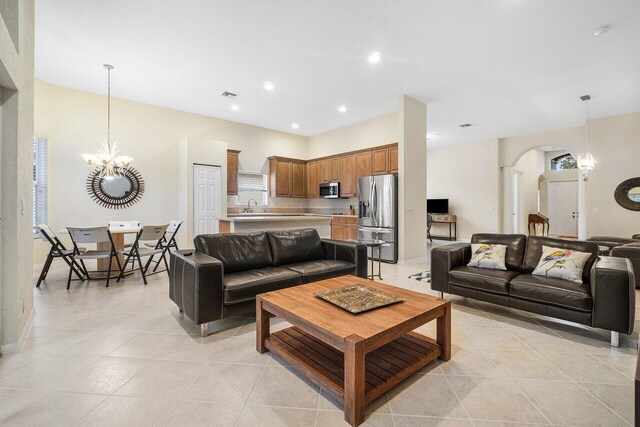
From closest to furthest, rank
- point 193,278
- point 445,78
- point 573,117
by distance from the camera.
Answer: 1. point 193,278
2. point 445,78
3. point 573,117

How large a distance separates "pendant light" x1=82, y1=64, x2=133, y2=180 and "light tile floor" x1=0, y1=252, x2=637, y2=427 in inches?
107

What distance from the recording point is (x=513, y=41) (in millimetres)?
3738

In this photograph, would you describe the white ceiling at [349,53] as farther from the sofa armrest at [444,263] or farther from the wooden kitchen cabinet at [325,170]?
the sofa armrest at [444,263]

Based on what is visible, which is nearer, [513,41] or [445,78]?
[513,41]

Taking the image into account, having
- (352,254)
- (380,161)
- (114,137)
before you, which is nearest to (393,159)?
(380,161)

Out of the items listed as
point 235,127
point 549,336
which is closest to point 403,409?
point 549,336

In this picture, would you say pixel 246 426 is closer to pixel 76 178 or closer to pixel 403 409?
pixel 403 409

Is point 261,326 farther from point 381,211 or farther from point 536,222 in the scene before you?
point 536,222

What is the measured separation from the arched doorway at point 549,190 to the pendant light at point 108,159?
10.6 m

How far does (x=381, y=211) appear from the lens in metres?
5.88

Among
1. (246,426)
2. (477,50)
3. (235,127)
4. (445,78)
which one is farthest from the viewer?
(235,127)

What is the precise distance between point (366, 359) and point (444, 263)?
69.2 inches

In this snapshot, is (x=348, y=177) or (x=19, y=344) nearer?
(x=19, y=344)

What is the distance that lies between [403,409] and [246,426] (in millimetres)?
877
